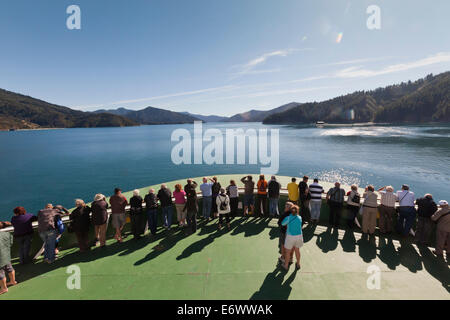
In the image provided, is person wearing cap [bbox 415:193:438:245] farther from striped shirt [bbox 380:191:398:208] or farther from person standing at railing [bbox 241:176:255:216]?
person standing at railing [bbox 241:176:255:216]

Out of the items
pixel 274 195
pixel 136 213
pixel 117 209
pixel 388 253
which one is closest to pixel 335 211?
pixel 388 253

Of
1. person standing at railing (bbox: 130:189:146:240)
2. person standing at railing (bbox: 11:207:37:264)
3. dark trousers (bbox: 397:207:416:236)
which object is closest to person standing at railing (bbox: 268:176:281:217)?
dark trousers (bbox: 397:207:416:236)

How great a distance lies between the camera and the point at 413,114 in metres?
164

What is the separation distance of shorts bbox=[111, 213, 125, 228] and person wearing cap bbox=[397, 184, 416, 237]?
9.49 m

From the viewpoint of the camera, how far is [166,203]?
740cm

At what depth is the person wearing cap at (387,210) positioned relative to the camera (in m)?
6.82

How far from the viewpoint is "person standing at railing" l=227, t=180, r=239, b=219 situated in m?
8.22

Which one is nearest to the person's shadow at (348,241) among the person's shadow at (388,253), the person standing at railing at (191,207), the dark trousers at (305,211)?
the person's shadow at (388,253)

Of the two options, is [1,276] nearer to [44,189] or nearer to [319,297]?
[319,297]

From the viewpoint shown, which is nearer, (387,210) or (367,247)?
(367,247)

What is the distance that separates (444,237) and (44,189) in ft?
130

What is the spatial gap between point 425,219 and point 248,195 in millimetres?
5755

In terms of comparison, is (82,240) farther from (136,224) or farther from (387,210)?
(387,210)
